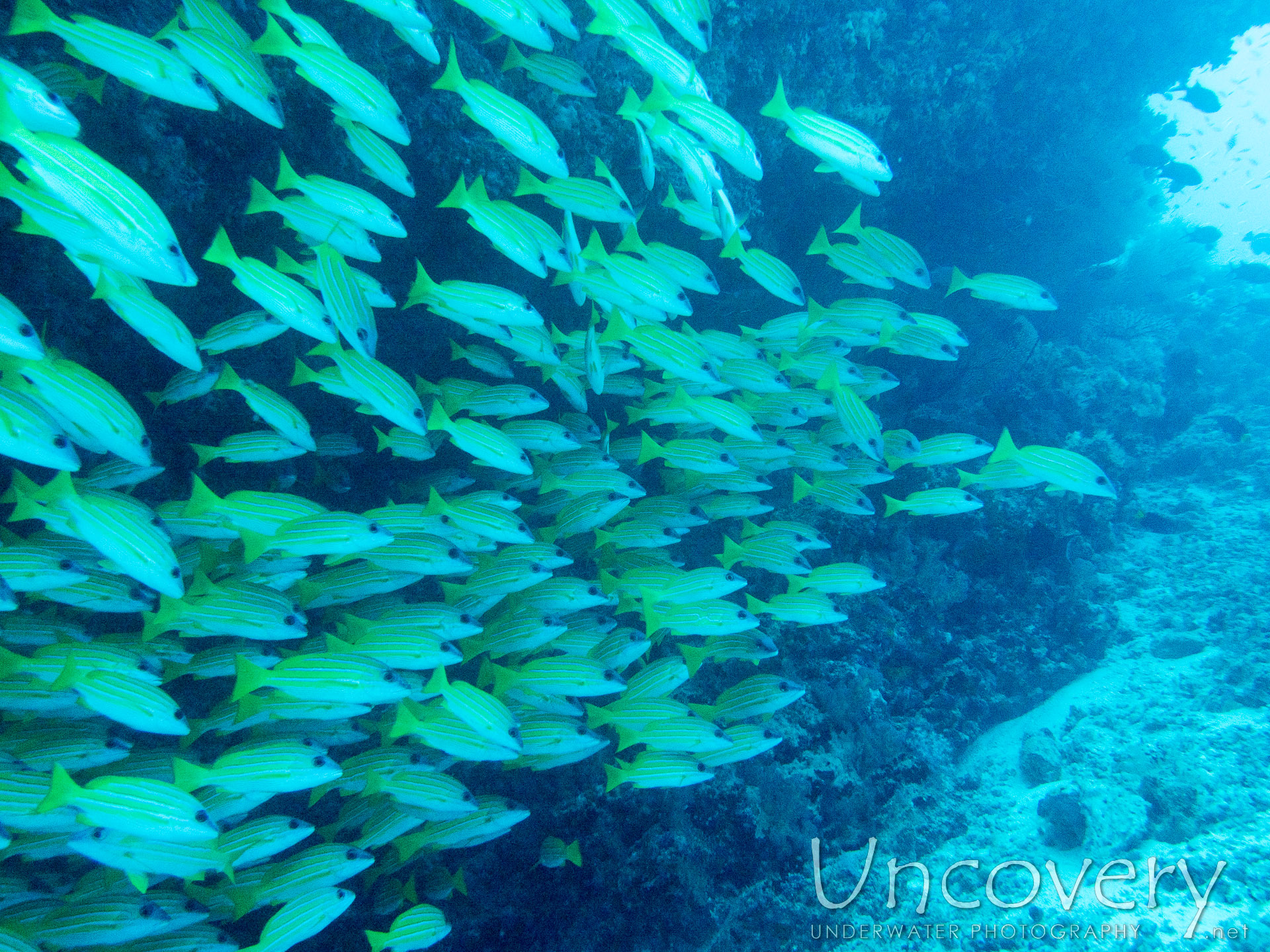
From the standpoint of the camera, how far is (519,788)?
480 cm

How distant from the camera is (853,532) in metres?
6.53

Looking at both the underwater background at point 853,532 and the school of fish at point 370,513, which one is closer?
the school of fish at point 370,513

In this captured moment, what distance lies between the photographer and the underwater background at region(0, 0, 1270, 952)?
13.4 feet

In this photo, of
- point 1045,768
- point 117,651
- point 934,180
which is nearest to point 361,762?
point 117,651

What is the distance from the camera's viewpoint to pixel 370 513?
3.62 meters

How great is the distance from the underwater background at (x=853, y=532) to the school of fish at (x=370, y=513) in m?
0.28

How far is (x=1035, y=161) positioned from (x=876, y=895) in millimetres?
12271

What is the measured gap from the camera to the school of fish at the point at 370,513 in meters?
2.63

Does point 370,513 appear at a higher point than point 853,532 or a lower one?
lower

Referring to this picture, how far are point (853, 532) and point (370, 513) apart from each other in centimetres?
493

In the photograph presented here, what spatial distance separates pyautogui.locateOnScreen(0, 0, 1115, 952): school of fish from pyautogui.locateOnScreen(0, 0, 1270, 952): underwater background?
278 millimetres

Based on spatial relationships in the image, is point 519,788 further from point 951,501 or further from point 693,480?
point 951,501

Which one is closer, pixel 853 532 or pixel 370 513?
pixel 370 513

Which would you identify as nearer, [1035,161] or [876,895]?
[876,895]
